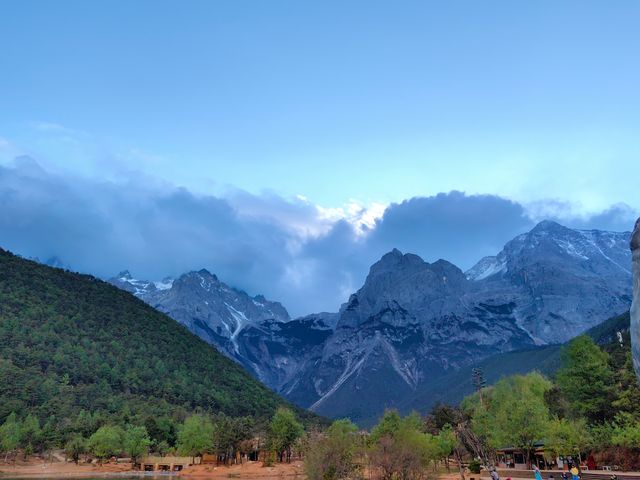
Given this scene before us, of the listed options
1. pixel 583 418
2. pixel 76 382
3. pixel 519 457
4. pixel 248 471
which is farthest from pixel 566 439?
pixel 76 382

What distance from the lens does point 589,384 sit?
85.7 meters

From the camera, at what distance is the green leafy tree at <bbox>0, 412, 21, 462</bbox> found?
117812mm

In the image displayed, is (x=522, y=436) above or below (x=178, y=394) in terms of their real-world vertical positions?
below

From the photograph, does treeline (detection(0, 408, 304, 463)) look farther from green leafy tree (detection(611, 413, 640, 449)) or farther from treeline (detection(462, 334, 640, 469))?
green leafy tree (detection(611, 413, 640, 449))

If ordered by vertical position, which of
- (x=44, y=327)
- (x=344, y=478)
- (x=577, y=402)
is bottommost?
(x=344, y=478)

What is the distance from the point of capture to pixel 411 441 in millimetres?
64188

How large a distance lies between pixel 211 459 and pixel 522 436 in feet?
253

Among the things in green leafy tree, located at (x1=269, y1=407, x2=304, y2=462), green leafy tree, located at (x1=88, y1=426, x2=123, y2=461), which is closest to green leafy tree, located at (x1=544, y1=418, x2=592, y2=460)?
green leafy tree, located at (x1=269, y1=407, x2=304, y2=462)

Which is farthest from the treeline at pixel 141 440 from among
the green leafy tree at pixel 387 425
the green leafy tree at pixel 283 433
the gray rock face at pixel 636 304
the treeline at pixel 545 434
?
the gray rock face at pixel 636 304

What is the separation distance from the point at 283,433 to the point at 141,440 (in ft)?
109

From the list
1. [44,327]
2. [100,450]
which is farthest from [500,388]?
[44,327]

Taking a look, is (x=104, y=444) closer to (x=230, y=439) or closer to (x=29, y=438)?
(x=29, y=438)

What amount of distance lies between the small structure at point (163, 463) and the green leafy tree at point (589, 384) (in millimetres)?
83663

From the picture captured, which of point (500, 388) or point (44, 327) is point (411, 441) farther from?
point (44, 327)
